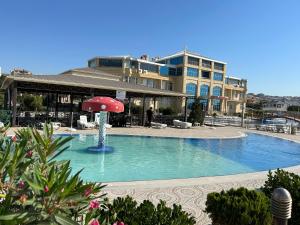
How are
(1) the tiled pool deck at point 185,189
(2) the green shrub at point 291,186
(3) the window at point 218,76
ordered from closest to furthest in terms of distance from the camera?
(2) the green shrub at point 291,186
(1) the tiled pool deck at point 185,189
(3) the window at point 218,76

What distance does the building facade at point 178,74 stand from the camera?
56.4 m

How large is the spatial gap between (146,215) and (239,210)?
1599 mm

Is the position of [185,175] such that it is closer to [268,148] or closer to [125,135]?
[125,135]

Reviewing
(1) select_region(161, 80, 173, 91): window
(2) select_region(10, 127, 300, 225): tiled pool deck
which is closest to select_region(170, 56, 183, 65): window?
(1) select_region(161, 80, 173, 91): window

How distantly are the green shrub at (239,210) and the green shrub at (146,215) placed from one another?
1.24 metres

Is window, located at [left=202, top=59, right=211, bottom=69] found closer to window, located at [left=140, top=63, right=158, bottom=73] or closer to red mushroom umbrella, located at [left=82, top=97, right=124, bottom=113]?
window, located at [left=140, top=63, right=158, bottom=73]

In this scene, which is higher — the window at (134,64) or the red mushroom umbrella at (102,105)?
the window at (134,64)

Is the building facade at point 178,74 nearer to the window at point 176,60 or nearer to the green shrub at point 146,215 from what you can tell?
the window at point 176,60

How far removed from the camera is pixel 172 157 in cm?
1445

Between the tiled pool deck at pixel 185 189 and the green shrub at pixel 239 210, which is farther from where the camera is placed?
the tiled pool deck at pixel 185 189

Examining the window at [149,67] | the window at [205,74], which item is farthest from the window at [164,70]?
the window at [205,74]

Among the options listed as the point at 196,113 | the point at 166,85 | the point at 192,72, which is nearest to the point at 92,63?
the point at 166,85


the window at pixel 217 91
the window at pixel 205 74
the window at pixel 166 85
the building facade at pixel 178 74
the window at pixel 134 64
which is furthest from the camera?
the window at pixel 217 91

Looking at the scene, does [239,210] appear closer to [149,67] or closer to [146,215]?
[146,215]
